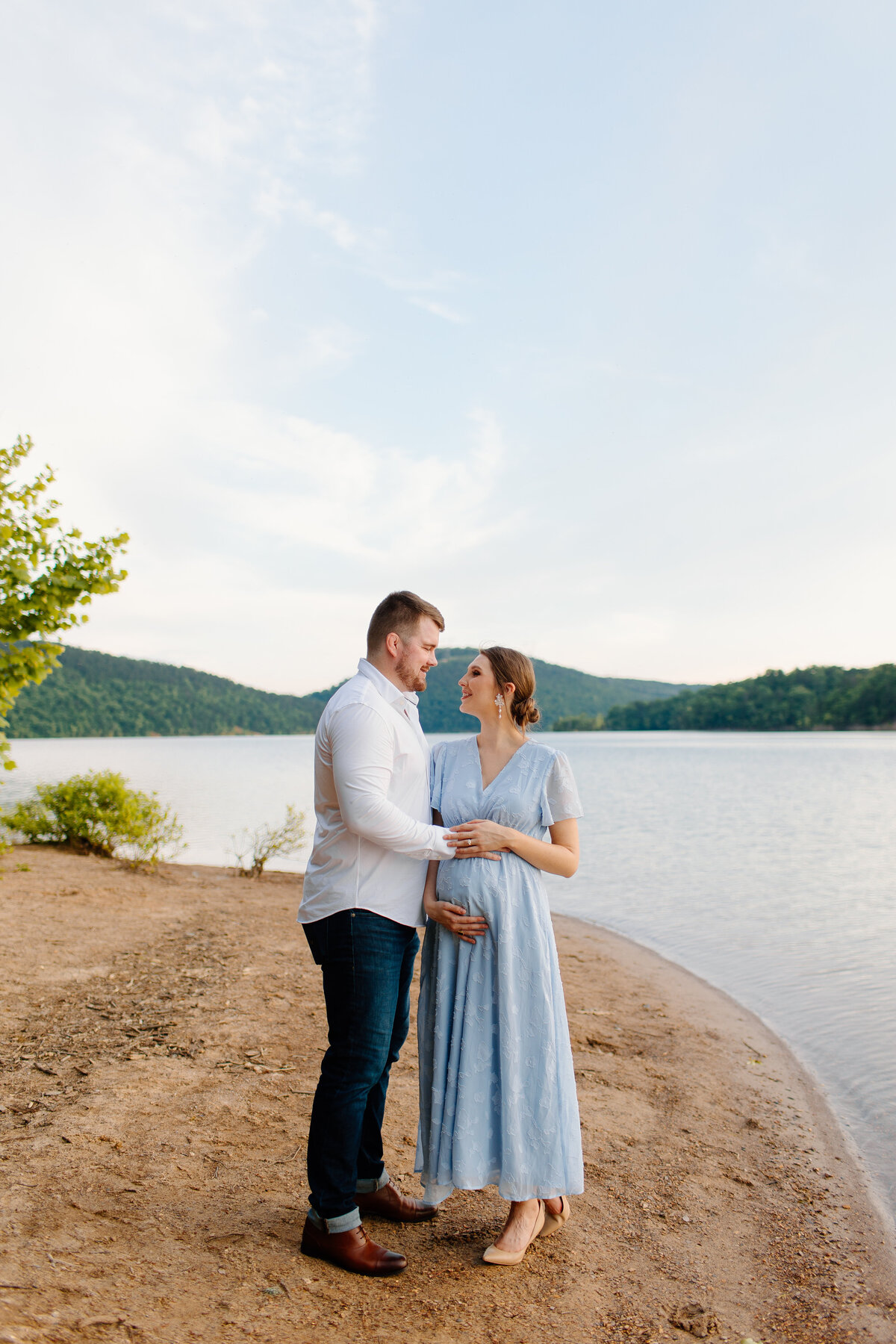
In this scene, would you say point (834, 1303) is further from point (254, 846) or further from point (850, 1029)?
Result: point (254, 846)

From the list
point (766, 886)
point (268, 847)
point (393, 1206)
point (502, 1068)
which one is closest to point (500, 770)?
point (502, 1068)

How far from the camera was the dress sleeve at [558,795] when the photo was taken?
3.35 meters

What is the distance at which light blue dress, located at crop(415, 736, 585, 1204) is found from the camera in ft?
10.3

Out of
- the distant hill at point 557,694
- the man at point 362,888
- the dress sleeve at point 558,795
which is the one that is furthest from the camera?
the distant hill at point 557,694

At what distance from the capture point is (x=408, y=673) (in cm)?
317

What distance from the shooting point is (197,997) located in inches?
252

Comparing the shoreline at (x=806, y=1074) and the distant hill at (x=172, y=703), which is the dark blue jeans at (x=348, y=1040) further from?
the distant hill at (x=172, y=703)

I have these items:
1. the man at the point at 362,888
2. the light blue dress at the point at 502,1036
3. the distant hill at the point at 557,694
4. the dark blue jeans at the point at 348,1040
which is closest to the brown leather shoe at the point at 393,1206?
the light blue dress at the point at 502,1036

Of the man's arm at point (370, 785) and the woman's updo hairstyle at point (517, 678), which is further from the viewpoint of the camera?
the woman's updo hairstyle at point (517, 678)

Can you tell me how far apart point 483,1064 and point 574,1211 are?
1.15 metres

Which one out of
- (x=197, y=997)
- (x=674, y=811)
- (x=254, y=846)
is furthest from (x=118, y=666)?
(x=197, y=997)

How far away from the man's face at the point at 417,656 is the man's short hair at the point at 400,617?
2 cm

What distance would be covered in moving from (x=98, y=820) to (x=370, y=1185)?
1050 cm

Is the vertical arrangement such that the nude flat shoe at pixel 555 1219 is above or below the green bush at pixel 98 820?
below
